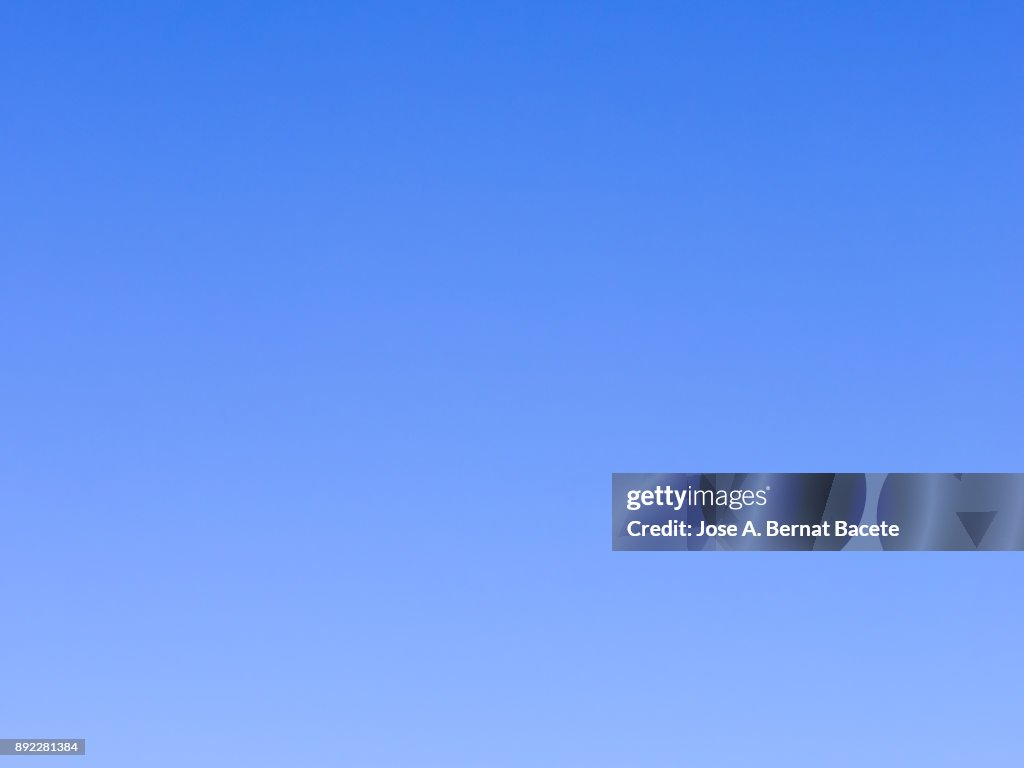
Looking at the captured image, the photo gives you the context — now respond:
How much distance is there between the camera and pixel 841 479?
363 inches

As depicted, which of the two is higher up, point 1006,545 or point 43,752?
point 1006,545

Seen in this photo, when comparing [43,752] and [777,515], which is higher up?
[777,515]

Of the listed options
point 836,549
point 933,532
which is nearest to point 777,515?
point 836,549

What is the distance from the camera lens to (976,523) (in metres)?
9.34

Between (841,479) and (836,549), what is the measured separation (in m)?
0.48

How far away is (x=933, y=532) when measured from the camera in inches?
367

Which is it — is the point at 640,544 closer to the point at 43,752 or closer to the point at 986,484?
the point at 986,484

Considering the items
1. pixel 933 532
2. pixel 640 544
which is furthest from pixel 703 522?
pixel 933 532

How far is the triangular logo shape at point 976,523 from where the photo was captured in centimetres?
931

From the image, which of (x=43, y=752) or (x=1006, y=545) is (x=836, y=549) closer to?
(x=1006, y=545)

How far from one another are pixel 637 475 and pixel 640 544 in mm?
473

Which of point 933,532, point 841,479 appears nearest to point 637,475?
point 841,479

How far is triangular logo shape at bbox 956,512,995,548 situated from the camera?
30.6ft

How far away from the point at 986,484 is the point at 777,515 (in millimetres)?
1407
